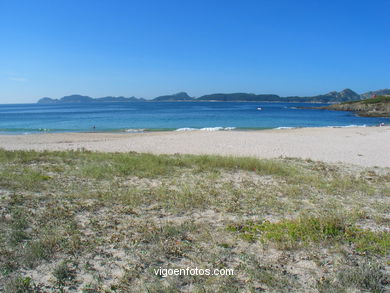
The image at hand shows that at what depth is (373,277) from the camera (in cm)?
322

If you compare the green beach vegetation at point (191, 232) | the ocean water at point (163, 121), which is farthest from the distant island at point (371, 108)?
the green beach vegetation at point (191, 232)

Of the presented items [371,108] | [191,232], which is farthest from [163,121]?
[371,108]

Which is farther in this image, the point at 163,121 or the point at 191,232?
the point at 163,121

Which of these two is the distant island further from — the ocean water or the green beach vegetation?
the green beach vegetation

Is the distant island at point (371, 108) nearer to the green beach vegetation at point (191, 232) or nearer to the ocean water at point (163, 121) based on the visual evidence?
the ocean water at point (163, 121)

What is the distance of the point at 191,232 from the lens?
4559mm

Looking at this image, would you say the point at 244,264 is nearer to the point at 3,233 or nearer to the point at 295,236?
the point at 295,236

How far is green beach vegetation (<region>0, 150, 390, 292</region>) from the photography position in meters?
3.27

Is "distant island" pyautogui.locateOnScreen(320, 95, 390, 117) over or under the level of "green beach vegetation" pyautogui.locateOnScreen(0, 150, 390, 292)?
over

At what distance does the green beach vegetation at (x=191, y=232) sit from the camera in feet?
10.7

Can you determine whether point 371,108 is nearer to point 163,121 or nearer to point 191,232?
point 163,121

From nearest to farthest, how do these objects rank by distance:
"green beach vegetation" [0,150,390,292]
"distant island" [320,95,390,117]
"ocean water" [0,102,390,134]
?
"green beach vegetation" [0,150,390,292]
"ocean water" [0,102,390,134]
"distant island" [320,95,390,117]

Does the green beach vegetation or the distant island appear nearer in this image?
the green beach vegetation

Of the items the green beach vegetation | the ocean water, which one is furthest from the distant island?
the green beach vegetation
